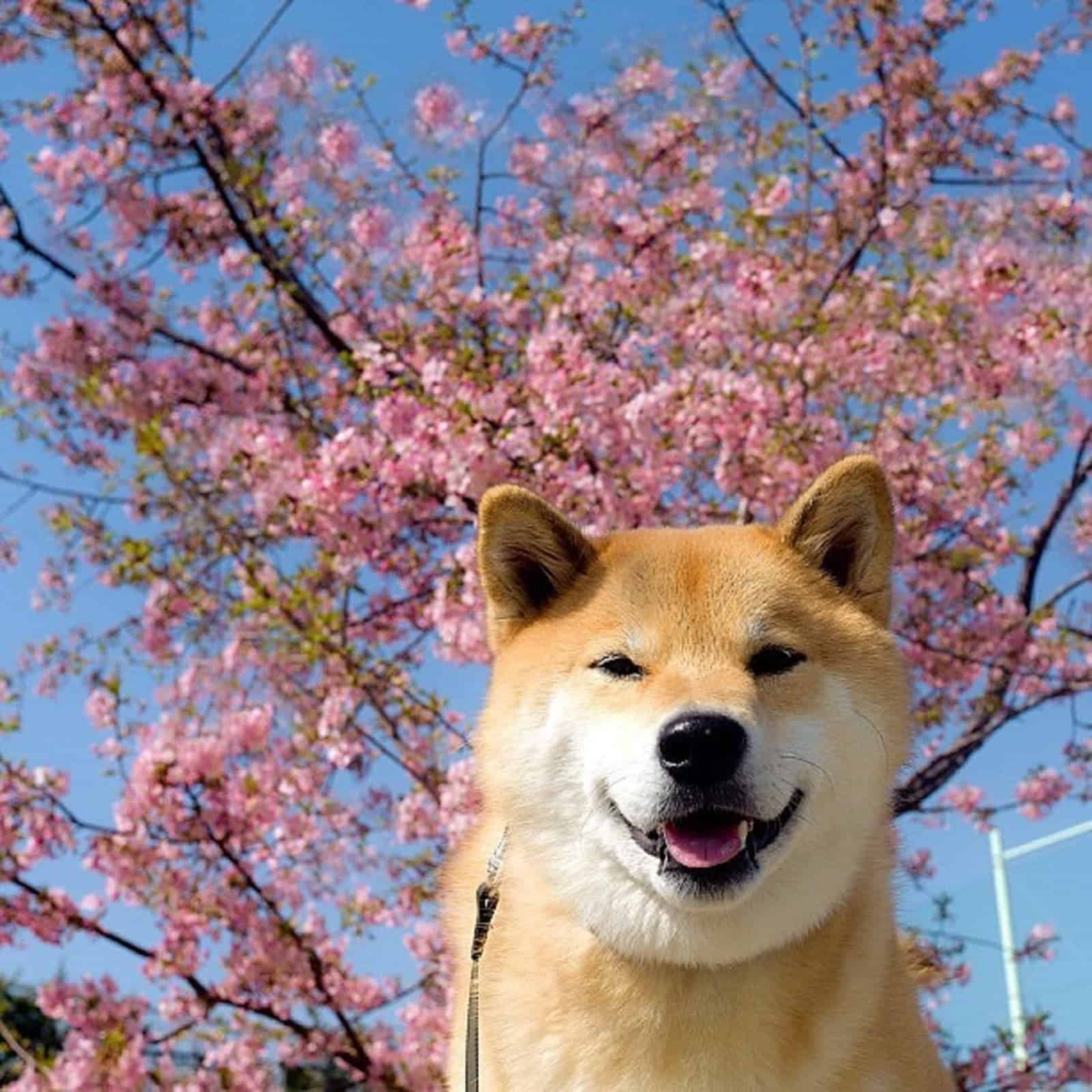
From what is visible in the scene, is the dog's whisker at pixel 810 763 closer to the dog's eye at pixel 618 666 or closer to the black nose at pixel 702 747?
the black nose at pixel 702 747

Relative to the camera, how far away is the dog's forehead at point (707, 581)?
248cm

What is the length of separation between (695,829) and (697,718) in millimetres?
234

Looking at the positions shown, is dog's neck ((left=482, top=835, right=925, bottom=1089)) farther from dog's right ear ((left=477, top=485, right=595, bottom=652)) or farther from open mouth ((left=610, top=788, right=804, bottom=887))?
dog's right ear ((left=477, top=485, right=595, bottom=652))

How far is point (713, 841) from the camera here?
2.27 meters

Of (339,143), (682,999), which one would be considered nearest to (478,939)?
(682,999)

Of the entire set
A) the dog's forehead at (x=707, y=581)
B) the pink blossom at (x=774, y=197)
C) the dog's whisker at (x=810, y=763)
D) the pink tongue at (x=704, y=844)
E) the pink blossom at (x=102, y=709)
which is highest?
the pink blossom at (x=774, y=197)

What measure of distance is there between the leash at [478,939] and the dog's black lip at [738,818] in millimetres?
374

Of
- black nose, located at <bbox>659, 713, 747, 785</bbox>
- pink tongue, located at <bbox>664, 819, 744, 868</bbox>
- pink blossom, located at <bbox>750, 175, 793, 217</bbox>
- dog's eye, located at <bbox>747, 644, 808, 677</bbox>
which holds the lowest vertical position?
pink tongue, located at <bbox>664, 819, 744, 868</bbox>

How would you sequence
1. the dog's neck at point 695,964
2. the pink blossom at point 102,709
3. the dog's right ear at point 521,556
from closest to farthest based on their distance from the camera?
the dog's neck at point 695,964, the dog's right ear at point 521,556, the pink blossom at point 102,709

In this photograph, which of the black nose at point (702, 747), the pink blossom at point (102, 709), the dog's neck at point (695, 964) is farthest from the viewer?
the pink blossom at point (102, 709)

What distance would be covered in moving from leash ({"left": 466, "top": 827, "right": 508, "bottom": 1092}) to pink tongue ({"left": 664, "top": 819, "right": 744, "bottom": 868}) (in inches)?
17.0

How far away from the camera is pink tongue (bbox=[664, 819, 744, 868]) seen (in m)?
2.25

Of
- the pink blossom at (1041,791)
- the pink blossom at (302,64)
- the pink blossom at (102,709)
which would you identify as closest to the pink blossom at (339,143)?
the pink blossom at (302,64)

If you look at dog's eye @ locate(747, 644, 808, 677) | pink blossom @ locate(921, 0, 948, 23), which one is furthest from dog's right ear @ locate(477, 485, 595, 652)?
pink blossom @ locate(921, 0, 948, 23)
